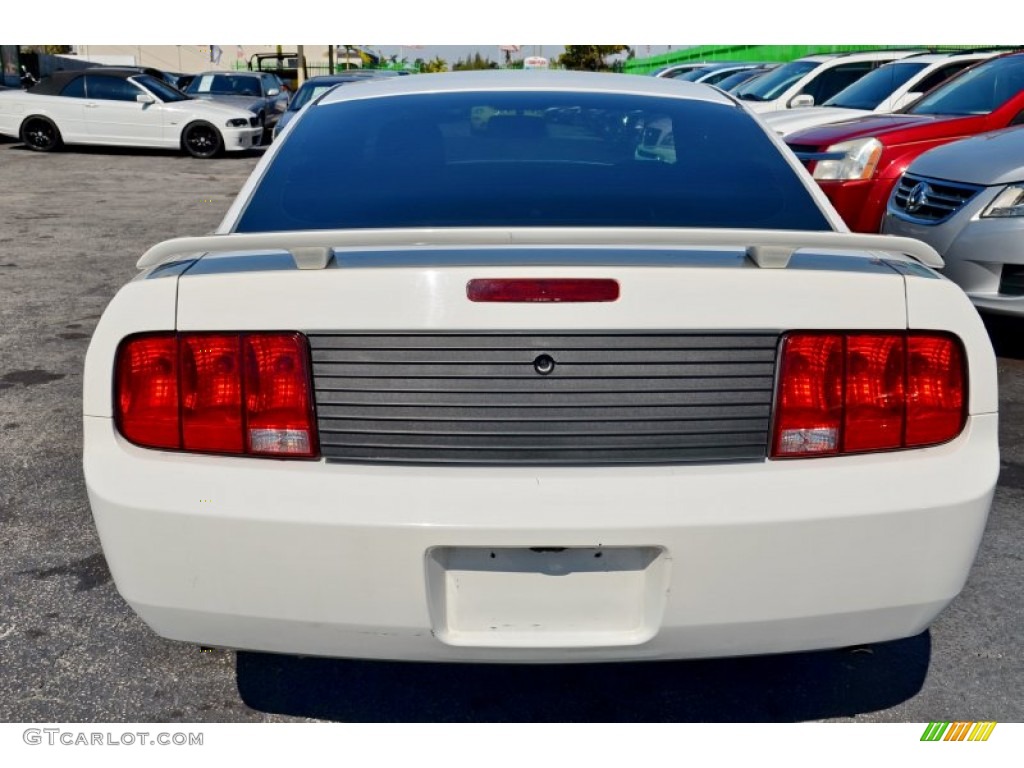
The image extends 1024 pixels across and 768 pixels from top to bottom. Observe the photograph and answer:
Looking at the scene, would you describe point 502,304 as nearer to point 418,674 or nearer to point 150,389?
point 150,389

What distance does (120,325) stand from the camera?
2215 millimetres

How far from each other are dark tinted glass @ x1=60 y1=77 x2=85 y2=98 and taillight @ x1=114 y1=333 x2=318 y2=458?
61.0 ft

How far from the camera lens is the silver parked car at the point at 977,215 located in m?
5.55

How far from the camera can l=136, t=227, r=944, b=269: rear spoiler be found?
91.6 inches

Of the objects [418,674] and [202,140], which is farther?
[202,140]

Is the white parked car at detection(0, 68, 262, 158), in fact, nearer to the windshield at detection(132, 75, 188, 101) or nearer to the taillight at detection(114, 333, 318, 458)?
the windshield at detection(132, 75, 188, 101)

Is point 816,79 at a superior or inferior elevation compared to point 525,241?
inferior

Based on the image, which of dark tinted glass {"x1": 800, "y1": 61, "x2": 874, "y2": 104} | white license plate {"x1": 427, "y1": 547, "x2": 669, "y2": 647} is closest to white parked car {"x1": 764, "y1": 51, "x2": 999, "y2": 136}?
dark tinted glass {"x1": 800, "y1": 61, "x2": 874, "y2": 104}

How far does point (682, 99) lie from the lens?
3.49 metres

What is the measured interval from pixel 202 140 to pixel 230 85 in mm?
5291

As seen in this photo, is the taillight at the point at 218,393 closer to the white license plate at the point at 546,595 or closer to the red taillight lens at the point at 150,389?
the red taillight lens at the point at 150,389

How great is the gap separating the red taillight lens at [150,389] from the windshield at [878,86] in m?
10.0

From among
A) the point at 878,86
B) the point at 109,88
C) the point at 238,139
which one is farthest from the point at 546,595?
the point at 109,88

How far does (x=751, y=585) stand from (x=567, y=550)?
0.37 metres
